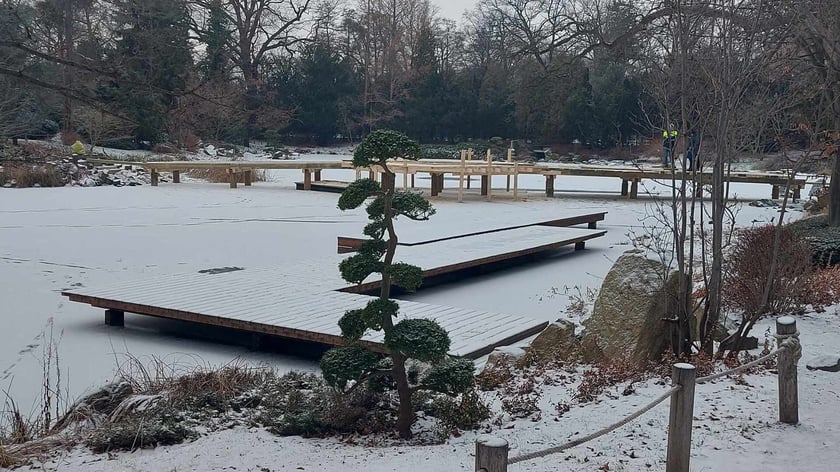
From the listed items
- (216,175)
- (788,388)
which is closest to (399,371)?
(788,388)

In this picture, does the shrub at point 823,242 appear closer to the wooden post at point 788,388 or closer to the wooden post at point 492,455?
the wooden post at point 788,388

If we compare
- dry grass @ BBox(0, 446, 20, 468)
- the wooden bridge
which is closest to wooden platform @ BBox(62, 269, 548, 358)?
dry grass @ BBox(0, 446, 20, 468)

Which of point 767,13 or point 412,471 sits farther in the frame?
point 767,13

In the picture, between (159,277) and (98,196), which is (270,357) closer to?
(159,277)

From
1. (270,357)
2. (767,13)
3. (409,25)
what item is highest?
(409,25)

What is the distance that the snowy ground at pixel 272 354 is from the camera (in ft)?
12.1

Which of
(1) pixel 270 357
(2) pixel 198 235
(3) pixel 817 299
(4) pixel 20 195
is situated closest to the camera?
(1) pixel 270 357

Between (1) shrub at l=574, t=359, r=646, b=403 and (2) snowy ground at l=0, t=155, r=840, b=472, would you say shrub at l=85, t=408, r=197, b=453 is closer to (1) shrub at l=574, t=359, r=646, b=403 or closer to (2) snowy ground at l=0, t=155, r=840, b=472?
(2) snowy ground at l=0, t=155, r=840, b=472

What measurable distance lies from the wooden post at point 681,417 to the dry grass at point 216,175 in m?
20.2

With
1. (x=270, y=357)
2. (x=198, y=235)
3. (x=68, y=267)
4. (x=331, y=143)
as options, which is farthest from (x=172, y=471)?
(x=331, y=143)

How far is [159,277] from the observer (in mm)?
7809

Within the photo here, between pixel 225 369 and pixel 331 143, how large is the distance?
117 ft

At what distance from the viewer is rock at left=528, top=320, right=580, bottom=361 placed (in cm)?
543

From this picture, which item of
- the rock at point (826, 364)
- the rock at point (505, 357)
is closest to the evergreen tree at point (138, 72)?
the rock at point (505, 357)
